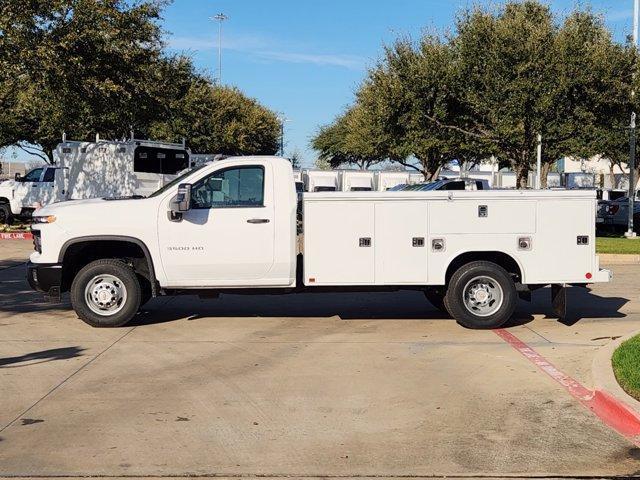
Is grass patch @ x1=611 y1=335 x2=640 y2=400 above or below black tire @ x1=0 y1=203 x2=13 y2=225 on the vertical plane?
below

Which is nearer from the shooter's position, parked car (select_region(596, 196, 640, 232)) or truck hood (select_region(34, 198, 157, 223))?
truck hood (select_region(34, 198, 157, 223))

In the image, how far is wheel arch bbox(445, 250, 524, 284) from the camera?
397 inches

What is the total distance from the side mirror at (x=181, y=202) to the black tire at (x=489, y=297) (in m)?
3.43

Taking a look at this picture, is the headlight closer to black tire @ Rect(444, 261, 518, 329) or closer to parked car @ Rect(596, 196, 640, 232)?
black tire @ Rect(444, 261, 518, 329)

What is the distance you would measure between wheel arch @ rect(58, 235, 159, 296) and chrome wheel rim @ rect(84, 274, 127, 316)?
1.13 ft

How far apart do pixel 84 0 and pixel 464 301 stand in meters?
14.6

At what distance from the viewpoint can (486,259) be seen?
1018 cm

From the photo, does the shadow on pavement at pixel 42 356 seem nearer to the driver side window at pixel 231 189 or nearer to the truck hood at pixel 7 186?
the driver side window at pixel 231 189

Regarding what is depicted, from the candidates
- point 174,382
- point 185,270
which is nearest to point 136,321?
point 185,270

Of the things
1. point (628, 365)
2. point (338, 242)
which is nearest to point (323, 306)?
point (338, 242)

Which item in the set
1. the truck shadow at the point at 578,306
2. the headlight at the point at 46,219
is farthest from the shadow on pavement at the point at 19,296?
the truck shadow at the point at 578,306

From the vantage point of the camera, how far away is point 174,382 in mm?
7480

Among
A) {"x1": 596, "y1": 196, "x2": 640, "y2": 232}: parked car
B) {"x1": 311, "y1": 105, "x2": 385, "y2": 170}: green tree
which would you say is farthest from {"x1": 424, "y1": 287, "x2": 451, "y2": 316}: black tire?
{"x1": 311, "y1": 105, "x2": 385, "y2": 170}: green tree

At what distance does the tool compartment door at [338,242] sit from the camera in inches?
388
